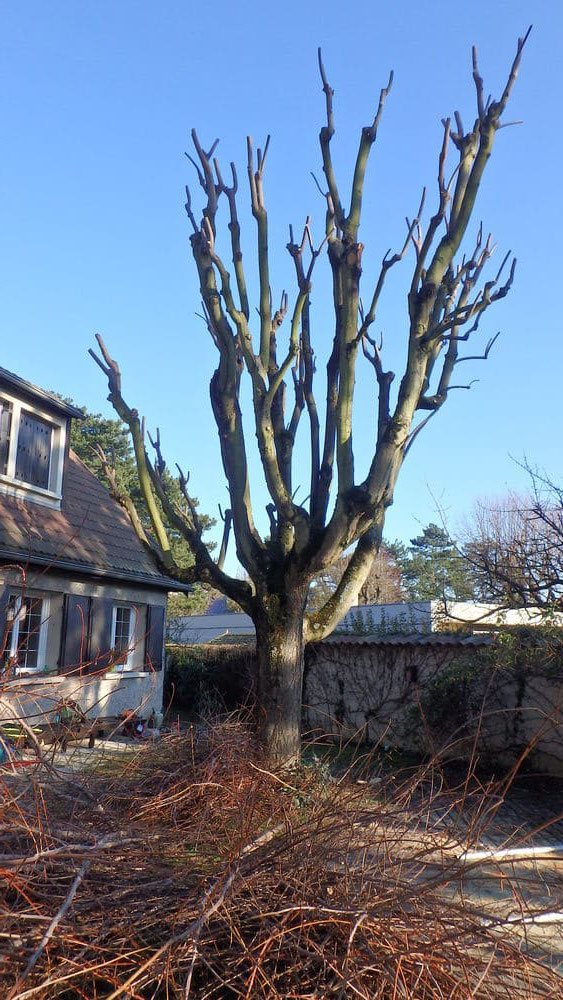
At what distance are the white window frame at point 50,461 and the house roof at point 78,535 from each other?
173 millimetres

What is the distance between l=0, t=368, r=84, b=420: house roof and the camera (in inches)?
457

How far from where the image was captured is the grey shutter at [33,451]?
12.4m

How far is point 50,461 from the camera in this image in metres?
13.1

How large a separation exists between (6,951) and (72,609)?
1013cm

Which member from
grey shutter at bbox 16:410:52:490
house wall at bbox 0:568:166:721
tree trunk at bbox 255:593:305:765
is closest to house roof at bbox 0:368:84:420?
grey shutter at bbox 16:410:52:490

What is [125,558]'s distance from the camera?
554 inches

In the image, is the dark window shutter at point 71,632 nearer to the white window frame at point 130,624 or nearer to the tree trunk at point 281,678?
the white window frame at point 130,624

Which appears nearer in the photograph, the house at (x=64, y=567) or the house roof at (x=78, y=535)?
the house roof at (x=78, y=535)

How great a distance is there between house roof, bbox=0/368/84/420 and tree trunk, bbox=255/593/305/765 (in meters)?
6.28

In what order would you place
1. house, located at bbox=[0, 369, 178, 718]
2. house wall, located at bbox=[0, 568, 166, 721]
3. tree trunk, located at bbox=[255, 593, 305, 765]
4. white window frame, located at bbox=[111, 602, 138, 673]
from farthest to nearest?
white window frame, located at bbox=[111, 602, 138, 673] → house wall, located at bbox=[0, 568, 166, 721] → house, located at bbox=[0, 369, 178, 718] → tree trunk, located at bbox=[255, 593, 305, 765]

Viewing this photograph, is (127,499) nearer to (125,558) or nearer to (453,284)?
(453,284)

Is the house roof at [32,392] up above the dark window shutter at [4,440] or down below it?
above

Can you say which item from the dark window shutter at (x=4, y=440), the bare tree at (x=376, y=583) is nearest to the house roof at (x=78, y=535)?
the dark window shutter at (x=4, y=440)

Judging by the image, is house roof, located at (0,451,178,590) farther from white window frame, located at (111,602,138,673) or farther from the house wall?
white window frame, located at (111,602,138,673)
